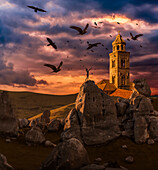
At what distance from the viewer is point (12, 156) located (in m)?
13.5

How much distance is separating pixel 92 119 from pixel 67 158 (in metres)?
7.92

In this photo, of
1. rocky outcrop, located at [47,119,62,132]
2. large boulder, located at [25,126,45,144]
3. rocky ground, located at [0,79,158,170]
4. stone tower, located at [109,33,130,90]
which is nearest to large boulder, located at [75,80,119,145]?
rocky ground, located at [0,79,158,170]

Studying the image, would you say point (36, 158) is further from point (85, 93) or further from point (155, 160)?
point (155, 160)

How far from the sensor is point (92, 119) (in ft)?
56.8

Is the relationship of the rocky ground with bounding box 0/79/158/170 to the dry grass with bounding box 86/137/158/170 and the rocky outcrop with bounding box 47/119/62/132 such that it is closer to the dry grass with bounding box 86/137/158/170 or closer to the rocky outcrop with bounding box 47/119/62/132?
the dry grass with bounding box 86/137/158/170

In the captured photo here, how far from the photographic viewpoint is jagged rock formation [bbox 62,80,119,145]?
1688 cm

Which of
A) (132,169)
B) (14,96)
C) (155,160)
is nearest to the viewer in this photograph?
(132,169)

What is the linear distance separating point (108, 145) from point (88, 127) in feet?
7.79

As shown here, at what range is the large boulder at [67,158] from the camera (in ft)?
31.4

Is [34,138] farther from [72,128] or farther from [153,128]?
[153,128]

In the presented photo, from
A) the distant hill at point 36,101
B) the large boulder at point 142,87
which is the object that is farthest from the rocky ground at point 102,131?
the distant hill at point 36,101

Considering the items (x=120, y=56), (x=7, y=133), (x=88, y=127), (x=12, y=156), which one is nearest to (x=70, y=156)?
(x=12, y=156)

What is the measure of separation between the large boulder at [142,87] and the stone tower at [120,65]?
54780 mm

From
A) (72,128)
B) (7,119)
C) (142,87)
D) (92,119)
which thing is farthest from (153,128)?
(7,119)
